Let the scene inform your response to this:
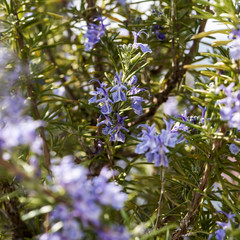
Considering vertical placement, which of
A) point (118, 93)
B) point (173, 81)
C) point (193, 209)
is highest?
point (118, 93)

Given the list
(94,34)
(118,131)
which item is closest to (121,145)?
(118,131)

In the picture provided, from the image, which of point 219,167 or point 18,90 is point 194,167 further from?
point 18,90

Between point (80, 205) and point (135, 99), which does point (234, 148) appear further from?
point (80, 205)

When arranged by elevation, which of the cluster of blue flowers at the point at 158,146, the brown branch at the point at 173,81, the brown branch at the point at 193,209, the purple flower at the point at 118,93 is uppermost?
the purple flower at the point at 118,93

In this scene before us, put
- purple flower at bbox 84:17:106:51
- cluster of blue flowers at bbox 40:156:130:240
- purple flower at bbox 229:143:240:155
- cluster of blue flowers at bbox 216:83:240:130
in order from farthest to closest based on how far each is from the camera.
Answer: purple flower at bbox 84:17:106:51, purple flower at bbox 229:143:240:155, cluster of blue flowers at bbox 216:83:240:130, cluster of blue flowers at bbox 40:156:130:240

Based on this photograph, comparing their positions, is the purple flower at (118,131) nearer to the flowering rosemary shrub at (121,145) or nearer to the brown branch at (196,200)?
the flowering rosemary shrub at (121,145)

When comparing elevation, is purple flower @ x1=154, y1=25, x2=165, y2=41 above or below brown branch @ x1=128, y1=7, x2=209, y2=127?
above

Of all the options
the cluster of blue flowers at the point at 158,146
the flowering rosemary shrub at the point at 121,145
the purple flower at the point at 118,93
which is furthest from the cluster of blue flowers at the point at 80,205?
the purple flower at the point at 118,93

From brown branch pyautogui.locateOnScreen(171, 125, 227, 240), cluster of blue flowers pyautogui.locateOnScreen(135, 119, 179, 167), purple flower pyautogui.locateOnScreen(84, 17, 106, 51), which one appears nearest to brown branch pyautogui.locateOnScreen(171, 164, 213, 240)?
brown branch pyautogui.locateOnScreen(171, 125, 227, 240)

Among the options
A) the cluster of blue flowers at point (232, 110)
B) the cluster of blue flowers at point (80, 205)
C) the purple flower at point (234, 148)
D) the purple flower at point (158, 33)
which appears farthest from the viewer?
the purple flower at point (158, 33)

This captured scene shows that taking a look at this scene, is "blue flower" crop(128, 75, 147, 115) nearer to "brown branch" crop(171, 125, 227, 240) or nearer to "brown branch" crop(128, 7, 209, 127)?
"brown branch" crop(171, 125, 227, 240)

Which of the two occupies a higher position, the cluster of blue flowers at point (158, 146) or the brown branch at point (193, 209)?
the cluster of blue flowers at point (158, 146)

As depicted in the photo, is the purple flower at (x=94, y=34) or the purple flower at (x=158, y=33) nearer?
the purple flower at (x=94, y=34)

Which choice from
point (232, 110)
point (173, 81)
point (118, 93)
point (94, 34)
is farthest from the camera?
point (173, 81)
